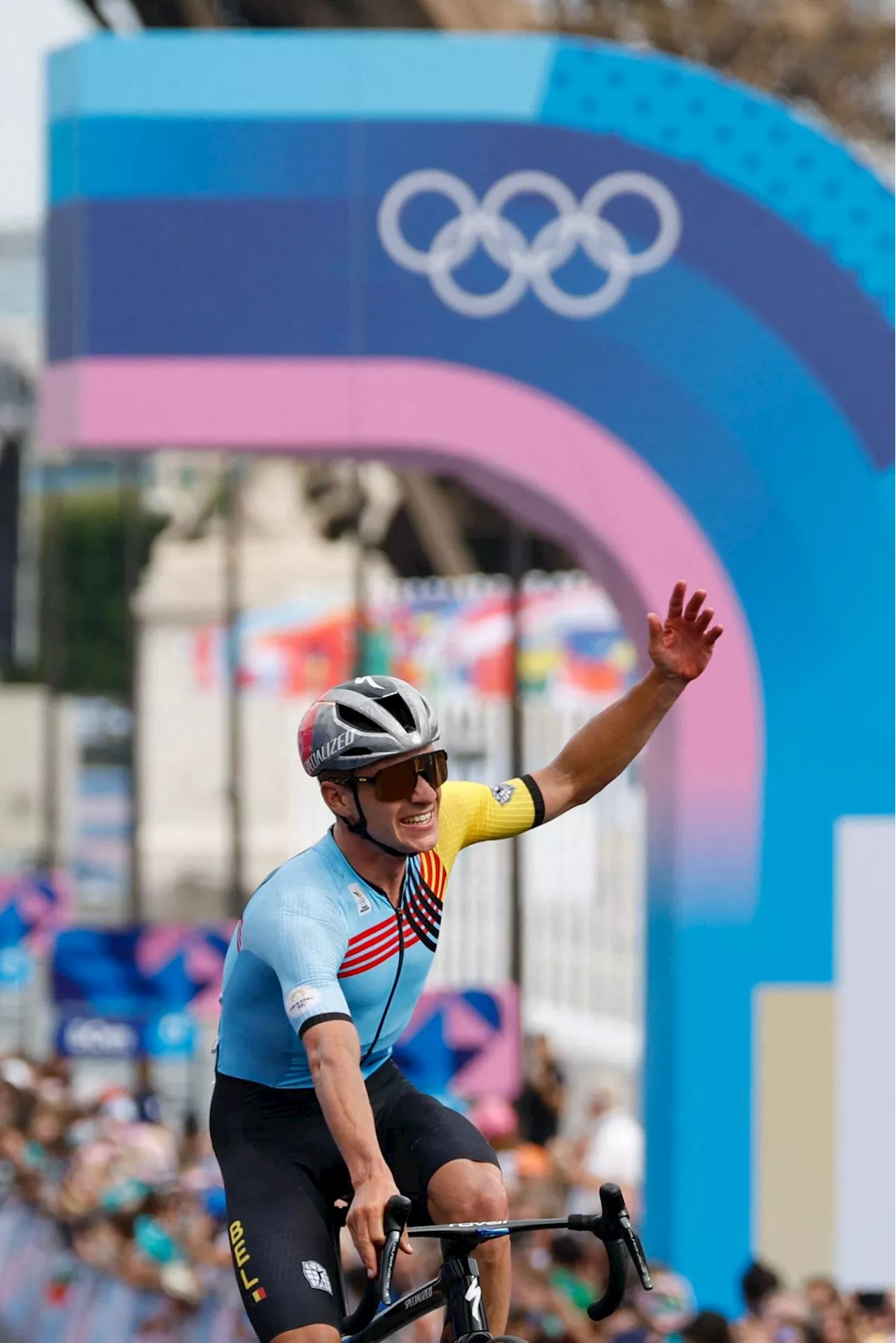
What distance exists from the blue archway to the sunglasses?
590 centimetres

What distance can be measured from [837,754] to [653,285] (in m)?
2.44

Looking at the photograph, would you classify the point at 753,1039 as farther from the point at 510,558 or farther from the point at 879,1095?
the point at 510,558

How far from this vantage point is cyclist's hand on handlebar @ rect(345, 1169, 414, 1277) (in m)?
4.18

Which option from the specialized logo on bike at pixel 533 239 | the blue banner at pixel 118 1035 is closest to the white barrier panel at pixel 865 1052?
the specialized logo on bike at pixel 533 239

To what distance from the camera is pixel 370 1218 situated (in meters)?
4.20

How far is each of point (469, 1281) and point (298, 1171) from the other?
55 cm

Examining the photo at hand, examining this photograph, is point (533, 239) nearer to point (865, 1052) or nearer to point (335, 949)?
point (865, 1052)

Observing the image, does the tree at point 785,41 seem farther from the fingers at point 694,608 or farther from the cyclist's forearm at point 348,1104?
the cyclist's forearm at point 348,1104

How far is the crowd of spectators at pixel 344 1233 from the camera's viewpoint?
8.74 m

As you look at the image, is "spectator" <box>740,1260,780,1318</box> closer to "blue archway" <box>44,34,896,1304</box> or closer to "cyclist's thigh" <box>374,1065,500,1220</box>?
"blue archway" <box>44,34,896,1304</box>

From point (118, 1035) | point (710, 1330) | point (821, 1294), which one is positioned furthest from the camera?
point (118, 1035)

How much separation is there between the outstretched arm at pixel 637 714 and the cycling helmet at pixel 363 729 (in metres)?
0.52

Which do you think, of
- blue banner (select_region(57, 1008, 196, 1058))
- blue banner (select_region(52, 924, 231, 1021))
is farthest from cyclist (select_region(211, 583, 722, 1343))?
blue banner (select_region(52, 924, 231, 1021))

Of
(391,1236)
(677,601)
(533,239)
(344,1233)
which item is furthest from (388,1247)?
(533,239)
